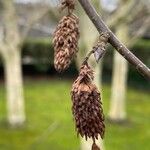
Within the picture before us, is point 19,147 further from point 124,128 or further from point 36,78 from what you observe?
point 36,78

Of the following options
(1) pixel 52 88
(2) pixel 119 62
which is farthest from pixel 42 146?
(1) pixel 52 88

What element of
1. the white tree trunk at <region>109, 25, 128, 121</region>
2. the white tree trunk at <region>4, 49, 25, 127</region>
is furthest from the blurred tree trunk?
the white tree trunk at <region>109, 25, 128, 121</region>

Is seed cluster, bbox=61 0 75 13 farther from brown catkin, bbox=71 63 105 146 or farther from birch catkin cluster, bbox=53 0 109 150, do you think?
brown catkin, bbox=71 63 105 146

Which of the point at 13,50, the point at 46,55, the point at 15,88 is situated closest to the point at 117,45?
the point at 13,50

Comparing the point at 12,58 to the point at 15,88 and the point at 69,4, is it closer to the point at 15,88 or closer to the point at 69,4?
the point at 15,88

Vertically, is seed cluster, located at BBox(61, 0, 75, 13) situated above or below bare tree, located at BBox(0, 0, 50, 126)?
below

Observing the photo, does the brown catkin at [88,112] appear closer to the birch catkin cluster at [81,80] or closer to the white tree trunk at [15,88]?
the birch catkin cluster at [81,80]
